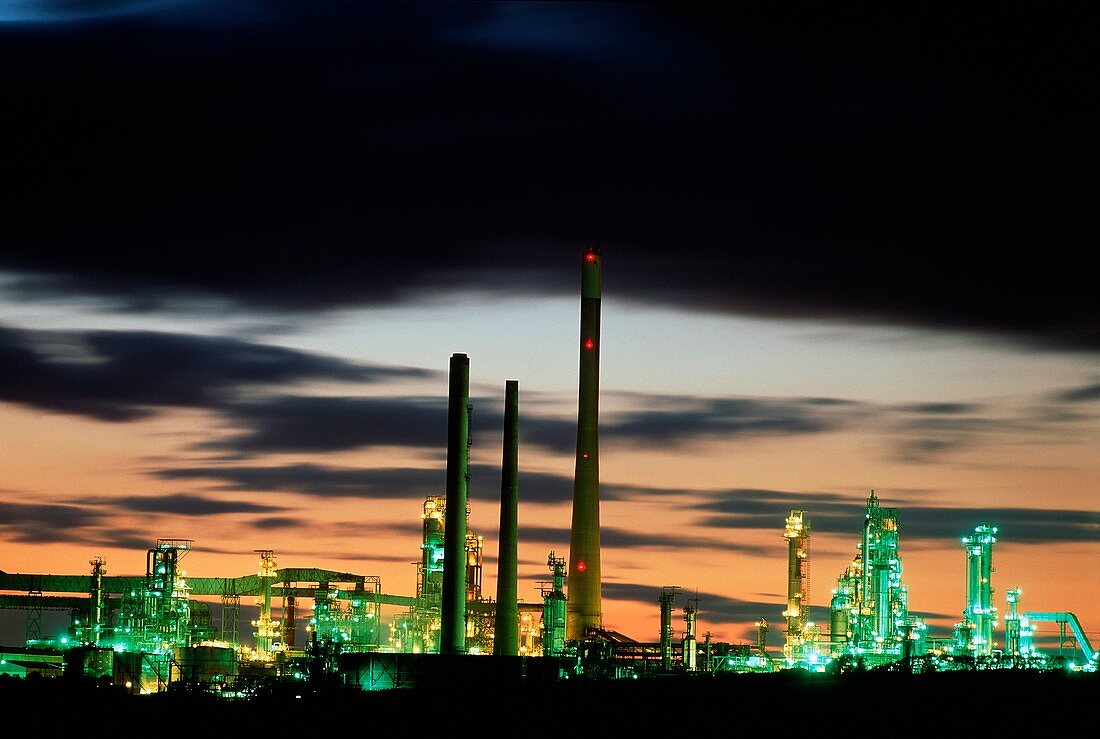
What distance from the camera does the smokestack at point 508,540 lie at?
93688mm

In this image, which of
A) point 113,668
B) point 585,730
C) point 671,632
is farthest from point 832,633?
point 113,668

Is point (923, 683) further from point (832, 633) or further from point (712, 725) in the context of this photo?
point (832, 633)

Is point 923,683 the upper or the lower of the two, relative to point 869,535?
lower

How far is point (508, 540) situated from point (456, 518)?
241 inches

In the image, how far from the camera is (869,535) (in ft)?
373

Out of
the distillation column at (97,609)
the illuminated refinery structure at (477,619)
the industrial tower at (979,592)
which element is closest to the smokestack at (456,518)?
the illuminated refinery structure at (477,619)

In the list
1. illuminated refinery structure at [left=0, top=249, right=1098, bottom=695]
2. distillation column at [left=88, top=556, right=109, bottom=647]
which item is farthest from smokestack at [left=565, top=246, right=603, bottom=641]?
distillation column at [left=88, top=556, right=109, bottom=647]

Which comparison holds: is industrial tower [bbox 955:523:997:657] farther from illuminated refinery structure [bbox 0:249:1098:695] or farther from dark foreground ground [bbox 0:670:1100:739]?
dark foreground ground [bbox 0:670:1100:739]

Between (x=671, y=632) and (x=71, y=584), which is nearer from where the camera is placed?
(x=671, y=632)

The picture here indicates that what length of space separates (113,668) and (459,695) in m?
20.1

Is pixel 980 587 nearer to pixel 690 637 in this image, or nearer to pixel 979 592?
pixel 979 592

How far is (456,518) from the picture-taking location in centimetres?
8844

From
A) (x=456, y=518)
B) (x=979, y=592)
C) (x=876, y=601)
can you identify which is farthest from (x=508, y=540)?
(x=979, y=592)

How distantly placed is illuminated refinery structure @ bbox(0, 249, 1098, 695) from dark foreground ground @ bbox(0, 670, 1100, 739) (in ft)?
11.9
